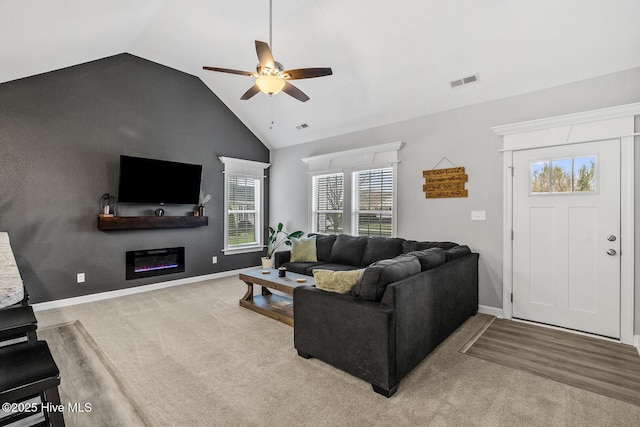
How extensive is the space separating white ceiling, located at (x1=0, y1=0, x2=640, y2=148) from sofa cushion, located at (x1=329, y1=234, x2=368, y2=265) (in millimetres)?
1983

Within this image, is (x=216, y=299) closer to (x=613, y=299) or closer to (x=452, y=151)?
(x=452, y=151)

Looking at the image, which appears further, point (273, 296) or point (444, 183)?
point (273, 296)

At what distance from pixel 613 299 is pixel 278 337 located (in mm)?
3513

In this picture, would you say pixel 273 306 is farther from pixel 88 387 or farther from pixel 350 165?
pixel 350 165

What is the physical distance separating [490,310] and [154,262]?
206 inches

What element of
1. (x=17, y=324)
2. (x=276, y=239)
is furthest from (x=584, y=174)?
(x=276, y=239)

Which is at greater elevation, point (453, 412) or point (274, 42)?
point (274, 42)

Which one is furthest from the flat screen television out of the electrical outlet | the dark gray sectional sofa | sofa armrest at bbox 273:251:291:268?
the electrical outlet

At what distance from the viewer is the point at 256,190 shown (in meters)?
6.84

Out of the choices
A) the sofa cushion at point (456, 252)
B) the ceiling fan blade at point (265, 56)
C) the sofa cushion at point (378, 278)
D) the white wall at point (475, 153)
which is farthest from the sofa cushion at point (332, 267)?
the ceiling fan blade at point (265, 56)

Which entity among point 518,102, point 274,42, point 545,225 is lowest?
point 545,225

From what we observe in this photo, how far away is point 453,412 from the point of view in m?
2.05

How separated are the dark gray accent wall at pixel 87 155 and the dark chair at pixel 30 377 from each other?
360cm

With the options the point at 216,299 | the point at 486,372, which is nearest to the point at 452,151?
the point at 486,372
